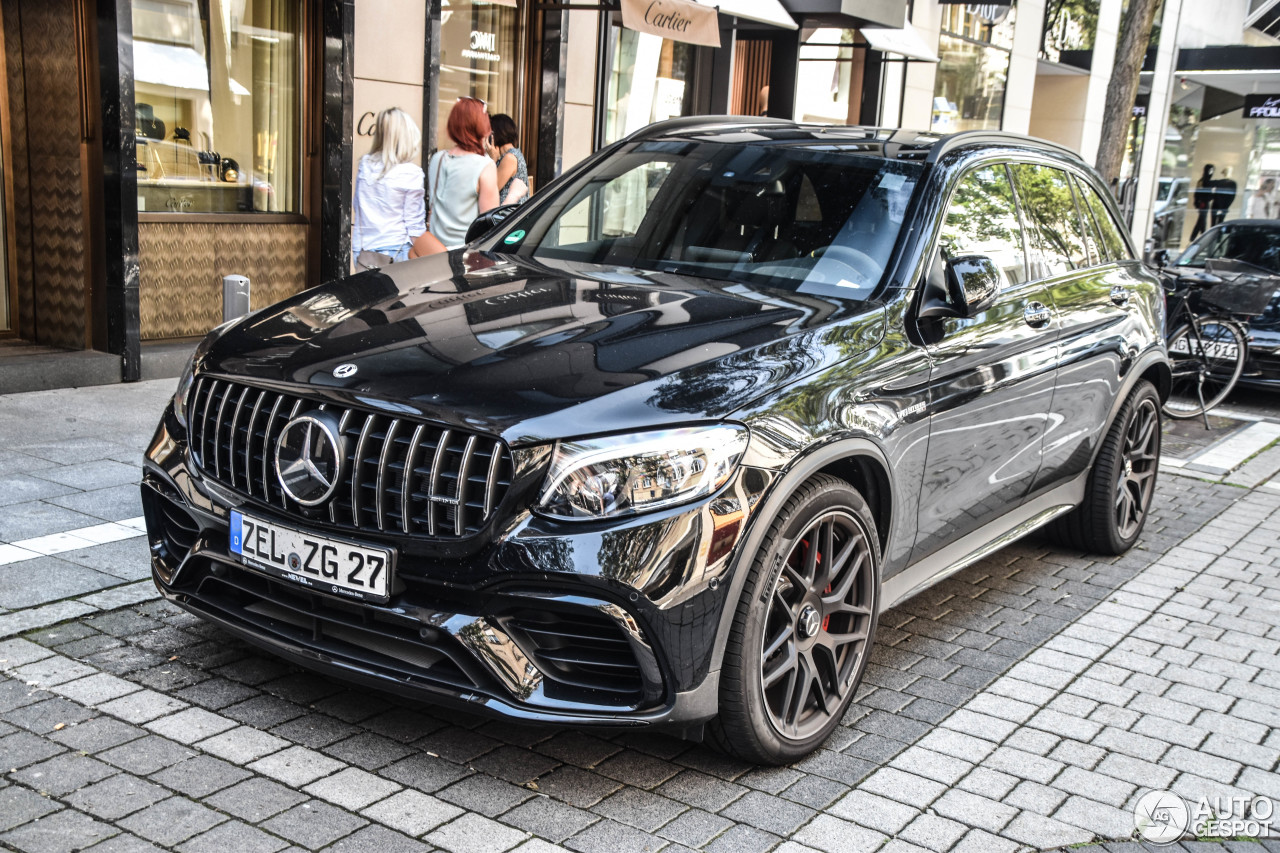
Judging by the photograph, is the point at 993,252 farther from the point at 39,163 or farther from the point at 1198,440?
the point at 39,163

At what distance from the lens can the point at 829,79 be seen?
18938 mm

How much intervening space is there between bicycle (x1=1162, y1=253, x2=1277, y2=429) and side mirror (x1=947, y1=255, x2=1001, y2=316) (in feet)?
22.0

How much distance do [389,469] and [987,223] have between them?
2.64 meters

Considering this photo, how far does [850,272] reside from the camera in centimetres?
433

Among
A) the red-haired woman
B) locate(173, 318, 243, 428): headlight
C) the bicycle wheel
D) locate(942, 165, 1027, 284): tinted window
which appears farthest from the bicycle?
locate(173, 318, 243, 428): headlight

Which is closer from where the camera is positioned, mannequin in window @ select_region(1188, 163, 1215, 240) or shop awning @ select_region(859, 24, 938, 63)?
shop awning @ select_region(859, 24, 938, 63)

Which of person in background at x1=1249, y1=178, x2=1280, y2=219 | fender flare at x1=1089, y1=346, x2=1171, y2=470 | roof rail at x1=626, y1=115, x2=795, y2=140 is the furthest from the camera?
person in background at x1=1249, y1=178, x2=1280, y2=219

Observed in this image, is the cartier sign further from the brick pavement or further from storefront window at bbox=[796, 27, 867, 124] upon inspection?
the brick pavement

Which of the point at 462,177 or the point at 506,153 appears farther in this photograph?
the point at 506,153

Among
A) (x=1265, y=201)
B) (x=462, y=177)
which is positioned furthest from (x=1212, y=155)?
(x=462, y=177)

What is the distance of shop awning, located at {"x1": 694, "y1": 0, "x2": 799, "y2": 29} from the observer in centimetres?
1284

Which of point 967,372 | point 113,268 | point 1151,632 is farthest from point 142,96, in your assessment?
point 1151,632

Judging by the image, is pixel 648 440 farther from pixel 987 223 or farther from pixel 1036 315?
pixel 1036 315

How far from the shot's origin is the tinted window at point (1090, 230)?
5891mm
